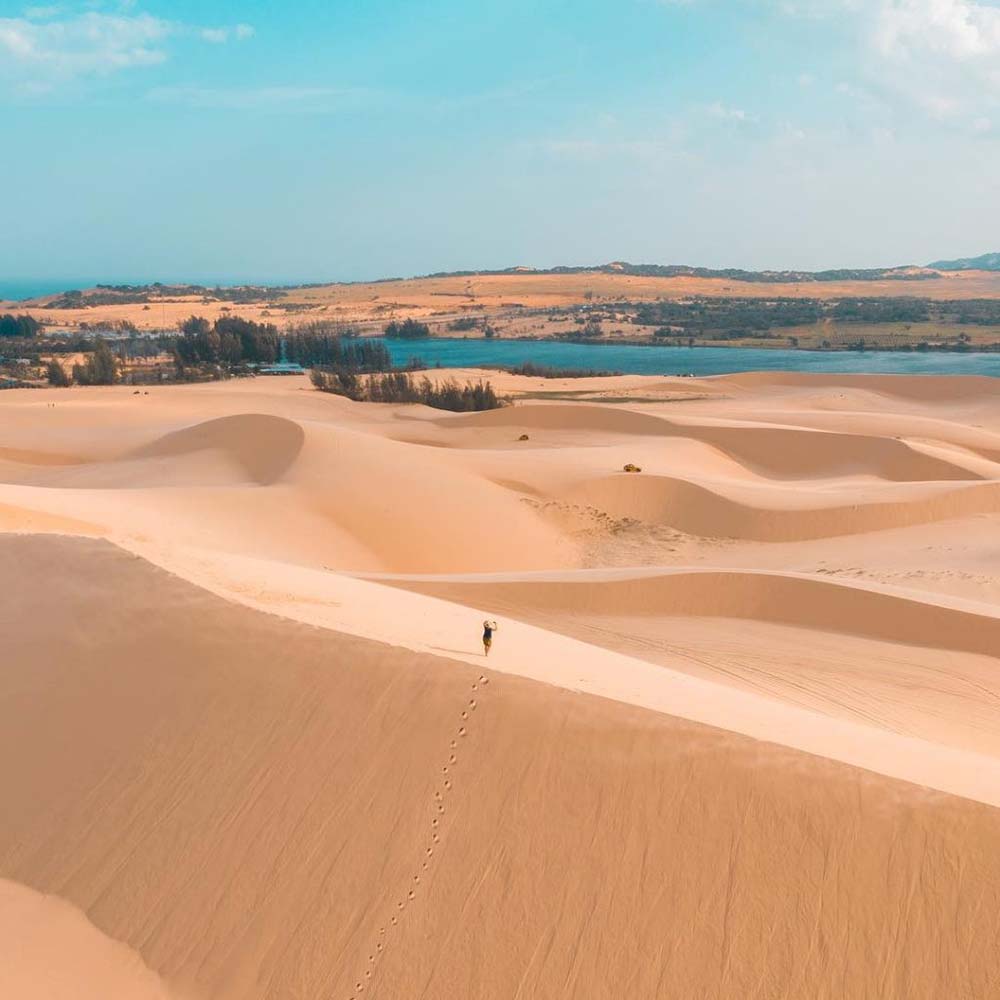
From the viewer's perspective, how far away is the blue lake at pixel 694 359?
206 feet

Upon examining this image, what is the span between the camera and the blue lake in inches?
2472

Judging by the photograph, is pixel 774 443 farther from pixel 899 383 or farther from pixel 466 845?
pixel 466 845

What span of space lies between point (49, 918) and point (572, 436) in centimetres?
2947

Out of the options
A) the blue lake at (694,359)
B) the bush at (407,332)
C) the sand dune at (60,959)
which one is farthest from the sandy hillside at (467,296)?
the sand dune at (60,959)

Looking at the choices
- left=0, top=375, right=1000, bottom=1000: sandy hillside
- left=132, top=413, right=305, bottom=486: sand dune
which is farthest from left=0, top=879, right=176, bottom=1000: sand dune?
left=132, top=413, right=305, bottom=486: sand dune

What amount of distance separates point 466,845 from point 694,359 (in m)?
66.8

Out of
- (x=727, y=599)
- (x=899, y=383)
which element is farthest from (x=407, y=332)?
(x=727, y=599)

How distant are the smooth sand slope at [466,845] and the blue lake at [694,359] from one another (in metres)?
57.5

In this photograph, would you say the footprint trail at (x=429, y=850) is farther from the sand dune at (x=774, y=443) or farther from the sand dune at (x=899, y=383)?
the sand dune at (x=899, y=383)

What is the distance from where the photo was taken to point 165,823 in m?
6.36

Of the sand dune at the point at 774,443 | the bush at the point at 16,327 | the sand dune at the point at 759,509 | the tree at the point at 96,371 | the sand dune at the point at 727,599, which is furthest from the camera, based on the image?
the bush at the point at 16,327

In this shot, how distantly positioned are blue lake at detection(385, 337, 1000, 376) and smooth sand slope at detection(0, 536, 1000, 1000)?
57513mm

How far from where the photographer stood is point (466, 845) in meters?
5.77

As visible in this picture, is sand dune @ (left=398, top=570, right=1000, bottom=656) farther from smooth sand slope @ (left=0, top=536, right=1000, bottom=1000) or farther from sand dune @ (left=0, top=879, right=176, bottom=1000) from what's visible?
sand dune @ (left=0, top=879, right=176, bottom=1000)
